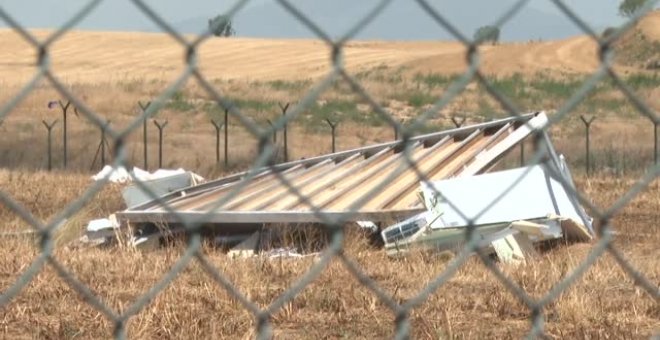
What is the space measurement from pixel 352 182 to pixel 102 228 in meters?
1.99

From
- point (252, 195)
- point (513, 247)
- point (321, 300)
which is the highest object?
point (252, 195)

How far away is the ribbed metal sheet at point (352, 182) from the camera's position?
8.89 meters

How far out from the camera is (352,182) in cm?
997

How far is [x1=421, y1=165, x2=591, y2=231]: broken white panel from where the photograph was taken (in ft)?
27.9

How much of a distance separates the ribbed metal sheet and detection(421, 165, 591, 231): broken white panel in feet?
0.98

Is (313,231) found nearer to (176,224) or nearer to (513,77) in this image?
(176,224)

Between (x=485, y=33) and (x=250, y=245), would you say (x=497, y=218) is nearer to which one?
(x=250, y=245)

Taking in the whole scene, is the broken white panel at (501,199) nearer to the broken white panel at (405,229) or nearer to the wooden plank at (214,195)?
the broken white panel at (405,229)

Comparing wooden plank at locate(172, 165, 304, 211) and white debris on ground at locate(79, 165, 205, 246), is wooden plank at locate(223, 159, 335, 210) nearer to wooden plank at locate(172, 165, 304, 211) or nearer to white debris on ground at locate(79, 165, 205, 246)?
wooden plank at locate(172, 165, 304, 211)

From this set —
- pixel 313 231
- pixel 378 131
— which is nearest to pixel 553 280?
pixel 313 231

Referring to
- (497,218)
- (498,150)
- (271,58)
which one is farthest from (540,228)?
(271,58)

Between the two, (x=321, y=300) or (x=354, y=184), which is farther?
(x=354, y=184)

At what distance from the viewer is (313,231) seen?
869 cm

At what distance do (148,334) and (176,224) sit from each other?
4.28 metres
